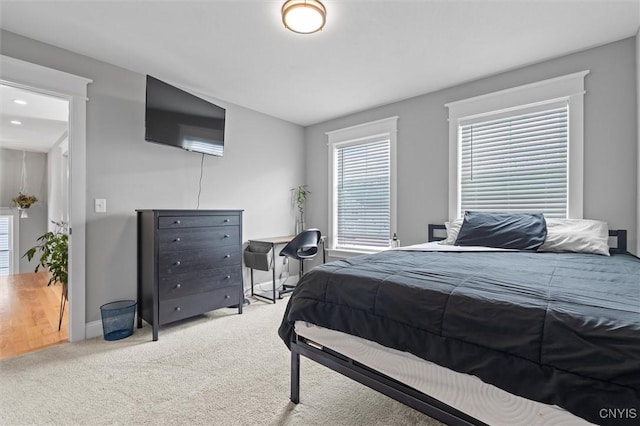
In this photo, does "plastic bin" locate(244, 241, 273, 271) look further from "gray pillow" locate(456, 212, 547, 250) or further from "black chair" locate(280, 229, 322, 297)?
"gray pillow" locate(456, 212, 547, 250)

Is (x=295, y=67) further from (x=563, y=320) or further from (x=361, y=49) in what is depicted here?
(x=563, y=320)

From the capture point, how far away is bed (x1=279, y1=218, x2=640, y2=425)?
2.80ft

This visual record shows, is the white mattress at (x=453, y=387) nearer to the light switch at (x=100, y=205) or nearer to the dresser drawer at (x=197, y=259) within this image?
the dresser drawer at (x=197, y=259)

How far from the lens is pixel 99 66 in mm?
2781

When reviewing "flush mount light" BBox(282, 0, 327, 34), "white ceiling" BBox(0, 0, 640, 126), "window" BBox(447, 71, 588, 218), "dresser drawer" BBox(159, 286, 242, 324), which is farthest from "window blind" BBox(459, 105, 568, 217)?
"dresser drawer" BBox(159, 286, 242, 324)

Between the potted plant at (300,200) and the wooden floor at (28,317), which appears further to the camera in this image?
the potted plant at (300,200)

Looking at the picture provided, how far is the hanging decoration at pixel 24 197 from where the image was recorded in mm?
6023

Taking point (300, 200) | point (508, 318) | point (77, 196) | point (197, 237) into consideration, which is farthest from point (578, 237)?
point (77, 196)

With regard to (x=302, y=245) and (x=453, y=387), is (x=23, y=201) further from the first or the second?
(x=453, y=387)

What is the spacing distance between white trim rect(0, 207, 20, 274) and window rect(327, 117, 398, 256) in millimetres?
6121

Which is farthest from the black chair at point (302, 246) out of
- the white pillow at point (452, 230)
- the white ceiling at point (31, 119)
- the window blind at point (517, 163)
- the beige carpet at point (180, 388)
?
the white ceiling at point (31, 119)

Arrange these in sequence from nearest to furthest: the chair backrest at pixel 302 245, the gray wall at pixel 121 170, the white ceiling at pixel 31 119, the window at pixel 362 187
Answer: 1. the gray wall at pixel 121 170
2. the white ceiling at pixel 31 119
3. the chair backrest at pixel 302 245
4. the window at pixel 362 187

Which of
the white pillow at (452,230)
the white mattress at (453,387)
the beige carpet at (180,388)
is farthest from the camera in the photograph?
the white pillow at (452,230)

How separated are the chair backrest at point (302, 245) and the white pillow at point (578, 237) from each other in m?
2.32
